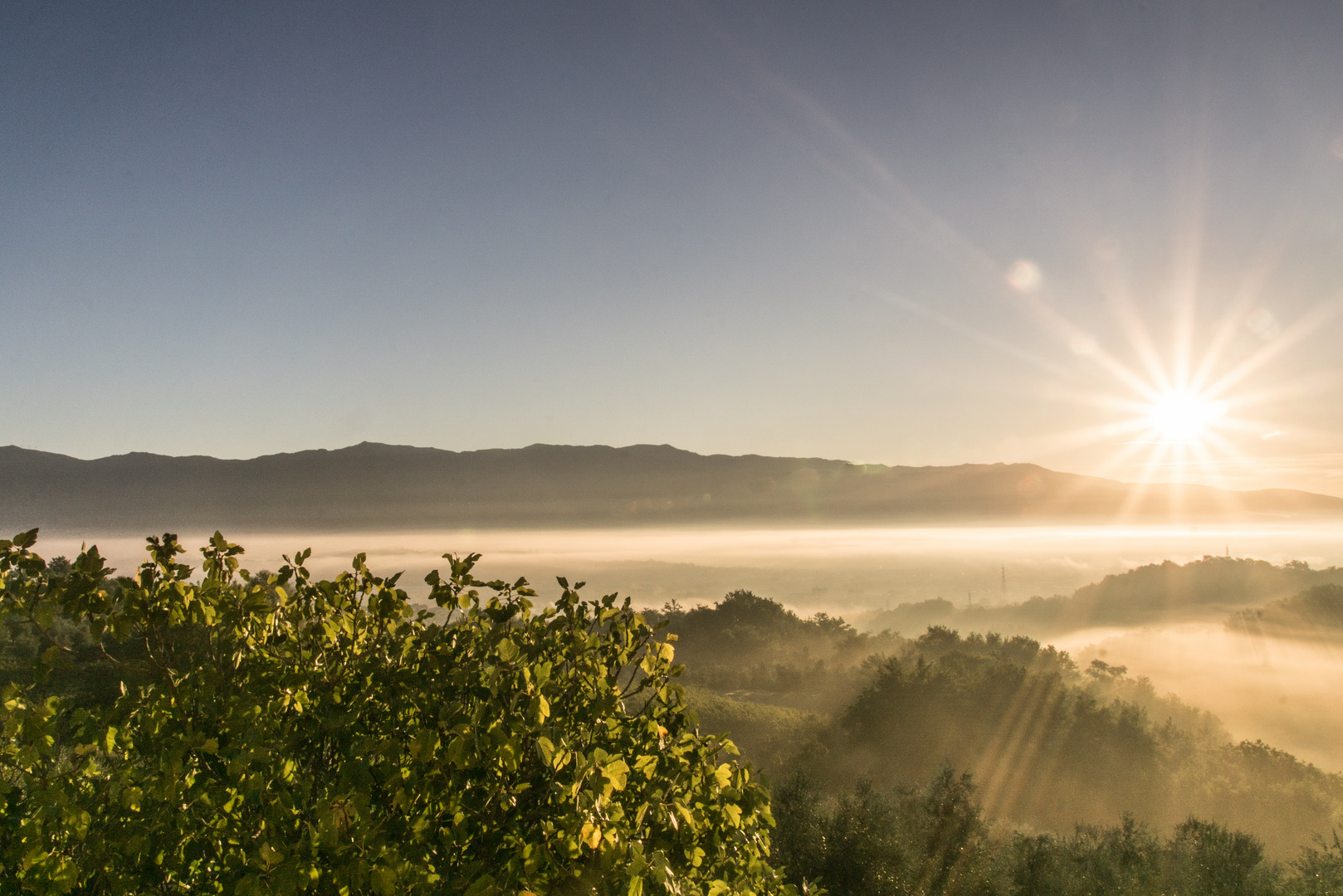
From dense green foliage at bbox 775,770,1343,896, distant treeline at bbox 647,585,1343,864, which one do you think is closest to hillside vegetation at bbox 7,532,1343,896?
dense green foliage at bbox 775,770,1343,896

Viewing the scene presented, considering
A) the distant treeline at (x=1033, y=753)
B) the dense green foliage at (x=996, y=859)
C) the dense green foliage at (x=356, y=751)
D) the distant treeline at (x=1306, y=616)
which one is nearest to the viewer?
the dense green foliage at (x=356, y=751)

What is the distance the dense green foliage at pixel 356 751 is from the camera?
294 cm

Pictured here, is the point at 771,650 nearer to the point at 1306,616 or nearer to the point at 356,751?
the point at 356,751

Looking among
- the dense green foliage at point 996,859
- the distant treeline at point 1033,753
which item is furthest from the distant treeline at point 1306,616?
the dense green foliage at point 996,859

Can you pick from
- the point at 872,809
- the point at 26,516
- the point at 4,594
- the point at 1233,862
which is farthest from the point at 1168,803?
the point at 26,516

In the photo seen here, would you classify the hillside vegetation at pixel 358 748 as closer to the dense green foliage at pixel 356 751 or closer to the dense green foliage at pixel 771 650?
the dense green foliage at pixel 356 751

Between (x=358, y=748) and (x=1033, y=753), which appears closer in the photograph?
(x=358, y=748)

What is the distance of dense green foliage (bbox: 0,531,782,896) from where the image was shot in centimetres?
294

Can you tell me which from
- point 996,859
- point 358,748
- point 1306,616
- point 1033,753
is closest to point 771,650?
point 1033,753

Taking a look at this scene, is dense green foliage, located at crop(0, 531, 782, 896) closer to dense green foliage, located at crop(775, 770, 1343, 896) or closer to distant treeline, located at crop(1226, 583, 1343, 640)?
dense green foliage, located at crop(775, 770, 1343, 896)

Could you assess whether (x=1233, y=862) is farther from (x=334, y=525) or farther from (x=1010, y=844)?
(x=334, y=525)

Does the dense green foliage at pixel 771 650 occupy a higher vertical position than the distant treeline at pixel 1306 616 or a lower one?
higher

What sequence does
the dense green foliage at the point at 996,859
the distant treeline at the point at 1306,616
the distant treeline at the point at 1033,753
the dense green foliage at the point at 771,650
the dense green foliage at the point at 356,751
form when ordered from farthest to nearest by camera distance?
the distant treeline at the point at 1306,616 < the dense green foliage at the point at 771,650 < the distant treeline at the point at 1033,753 < the dense green foliage at the point at 996,859 < the dense green foliage at the point at 356,751

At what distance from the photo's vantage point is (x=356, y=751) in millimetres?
3086
